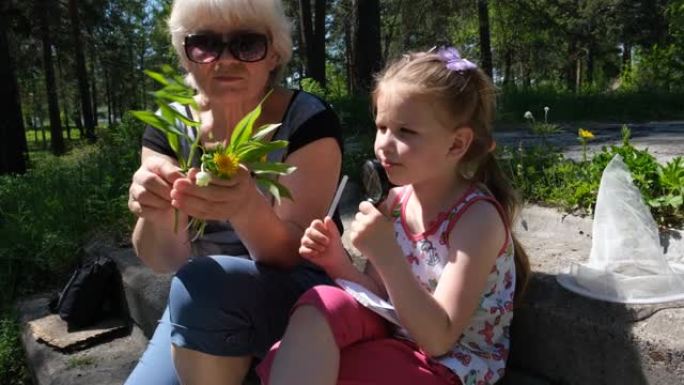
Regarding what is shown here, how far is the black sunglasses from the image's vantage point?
5.83 feet

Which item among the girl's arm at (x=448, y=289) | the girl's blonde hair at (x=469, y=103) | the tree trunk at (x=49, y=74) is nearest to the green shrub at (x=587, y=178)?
the girl's blonde hair at (x=469, y=103)

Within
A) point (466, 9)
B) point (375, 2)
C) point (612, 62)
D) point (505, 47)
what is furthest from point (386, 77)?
point (612, 62)

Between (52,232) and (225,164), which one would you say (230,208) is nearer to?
(225,164)

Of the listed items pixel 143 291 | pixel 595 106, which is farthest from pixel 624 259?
pixel 595 106

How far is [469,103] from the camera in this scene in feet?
5.22

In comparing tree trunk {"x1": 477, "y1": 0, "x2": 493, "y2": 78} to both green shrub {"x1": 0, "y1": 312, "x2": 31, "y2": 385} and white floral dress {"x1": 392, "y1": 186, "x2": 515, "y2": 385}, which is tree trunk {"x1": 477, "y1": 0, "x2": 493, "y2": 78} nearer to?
green shrub {"x1": 0, "y1": 312, "x2": 31, "y2": 385}

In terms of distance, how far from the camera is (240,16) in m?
1.79

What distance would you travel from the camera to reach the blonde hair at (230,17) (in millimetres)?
1775

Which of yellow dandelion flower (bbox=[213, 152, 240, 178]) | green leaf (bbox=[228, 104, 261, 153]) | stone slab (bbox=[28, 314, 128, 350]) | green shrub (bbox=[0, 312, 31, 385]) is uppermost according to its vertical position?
green leaf (bbox=[228, 104, 261, 153])

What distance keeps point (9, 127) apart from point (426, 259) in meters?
9.26

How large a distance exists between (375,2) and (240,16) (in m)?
7.46

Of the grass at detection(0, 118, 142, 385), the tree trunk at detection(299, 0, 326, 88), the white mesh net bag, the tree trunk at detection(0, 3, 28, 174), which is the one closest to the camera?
the white mesh net bag

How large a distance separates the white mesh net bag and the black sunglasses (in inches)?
44.1

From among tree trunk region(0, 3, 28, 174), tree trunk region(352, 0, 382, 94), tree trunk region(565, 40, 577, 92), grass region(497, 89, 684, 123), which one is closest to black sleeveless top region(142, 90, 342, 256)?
grass region(497, 89, 684, 123)
